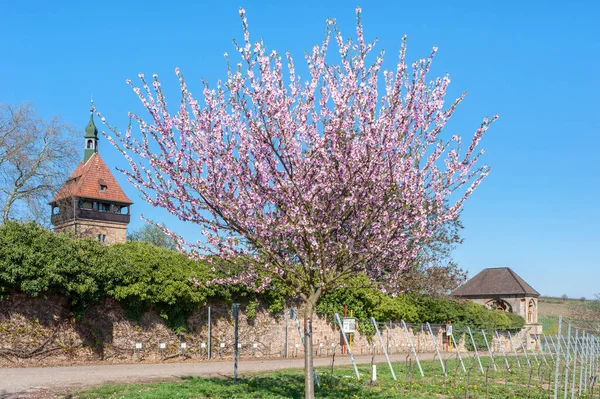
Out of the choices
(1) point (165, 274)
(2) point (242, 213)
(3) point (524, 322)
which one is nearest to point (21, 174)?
(1) point (165, 274)

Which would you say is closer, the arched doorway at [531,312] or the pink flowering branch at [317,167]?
the pink flowering branch at [317,167]

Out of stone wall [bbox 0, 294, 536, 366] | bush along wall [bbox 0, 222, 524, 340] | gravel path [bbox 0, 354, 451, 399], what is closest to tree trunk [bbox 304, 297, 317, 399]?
gravel path [bbox 0, 354, 451, 399]

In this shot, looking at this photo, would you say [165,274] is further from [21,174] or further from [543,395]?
[21,174]

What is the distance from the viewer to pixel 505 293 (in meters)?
49.5

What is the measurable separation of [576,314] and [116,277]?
107ft

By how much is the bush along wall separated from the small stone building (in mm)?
27281

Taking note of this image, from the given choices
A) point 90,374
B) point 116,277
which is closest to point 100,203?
point 116,277

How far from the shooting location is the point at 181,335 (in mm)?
21703

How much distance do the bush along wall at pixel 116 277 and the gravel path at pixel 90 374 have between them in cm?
217

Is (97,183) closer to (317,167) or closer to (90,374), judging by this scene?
(90,374)

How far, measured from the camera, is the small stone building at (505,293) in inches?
1925

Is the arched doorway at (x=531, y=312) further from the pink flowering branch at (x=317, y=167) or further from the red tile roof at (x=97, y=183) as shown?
the pink flowering branch at (x=317, y=167)

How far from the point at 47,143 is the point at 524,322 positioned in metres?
35.4

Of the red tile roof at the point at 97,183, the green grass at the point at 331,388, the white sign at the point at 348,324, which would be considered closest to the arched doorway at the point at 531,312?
the green grass at the point at 331,388
